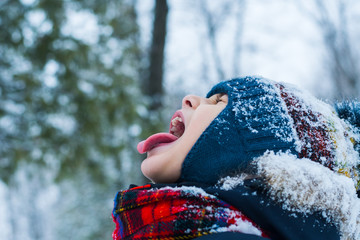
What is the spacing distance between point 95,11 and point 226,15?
11.0m

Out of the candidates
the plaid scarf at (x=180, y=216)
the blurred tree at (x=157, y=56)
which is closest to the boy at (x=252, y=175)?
the plaid scarf at (x=180, y=216)

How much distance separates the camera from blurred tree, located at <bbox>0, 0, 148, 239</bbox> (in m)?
3.72

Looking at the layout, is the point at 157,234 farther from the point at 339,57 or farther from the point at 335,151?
the point at 339,57

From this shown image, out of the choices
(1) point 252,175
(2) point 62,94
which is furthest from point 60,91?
(1) point 252,175

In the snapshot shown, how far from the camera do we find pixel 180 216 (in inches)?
42.5

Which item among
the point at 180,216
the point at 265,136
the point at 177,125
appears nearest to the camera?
the point at 180,216

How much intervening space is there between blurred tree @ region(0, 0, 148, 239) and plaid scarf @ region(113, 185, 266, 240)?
285cm

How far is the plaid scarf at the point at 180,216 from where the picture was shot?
1.05 m

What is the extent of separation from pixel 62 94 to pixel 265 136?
3.25 m

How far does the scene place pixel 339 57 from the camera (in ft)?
39.5

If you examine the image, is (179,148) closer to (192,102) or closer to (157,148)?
(157,148)

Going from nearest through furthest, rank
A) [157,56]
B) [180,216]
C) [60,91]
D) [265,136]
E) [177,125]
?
[180,216] → [265,136] → [177,125] → [60,91] → [157,56]

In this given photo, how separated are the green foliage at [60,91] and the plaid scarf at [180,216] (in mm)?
2851

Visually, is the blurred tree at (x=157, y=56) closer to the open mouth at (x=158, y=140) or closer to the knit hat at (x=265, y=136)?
the open mouth at (x=158, y=140)
